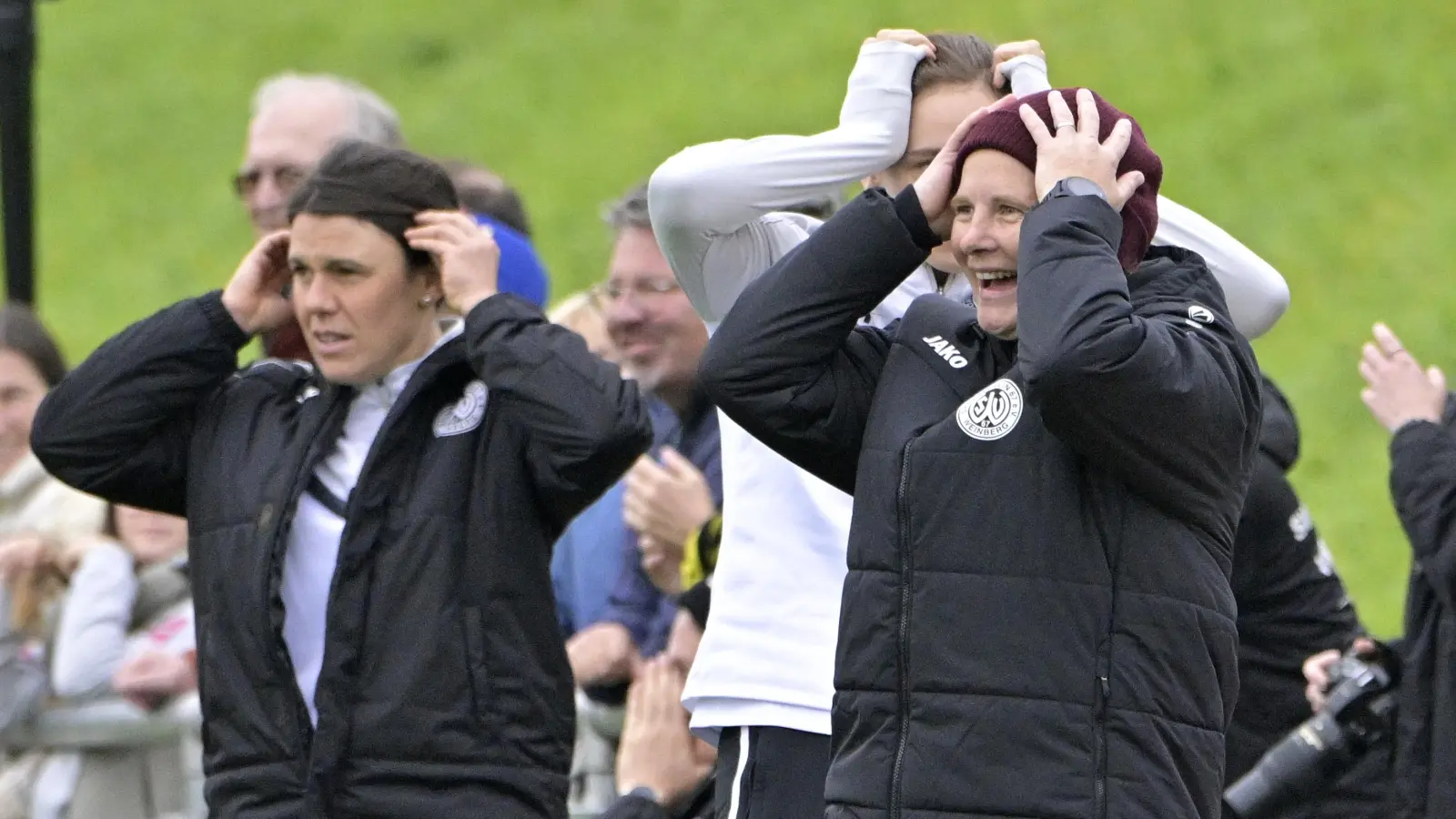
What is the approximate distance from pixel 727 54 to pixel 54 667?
11339 mm

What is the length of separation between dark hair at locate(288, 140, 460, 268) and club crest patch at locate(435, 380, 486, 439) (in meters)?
0.30

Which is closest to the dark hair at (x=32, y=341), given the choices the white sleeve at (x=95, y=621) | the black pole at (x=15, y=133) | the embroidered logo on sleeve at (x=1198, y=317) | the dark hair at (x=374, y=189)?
the black pole at (x=15, y=133)

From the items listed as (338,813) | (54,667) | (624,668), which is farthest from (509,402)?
(54,667)

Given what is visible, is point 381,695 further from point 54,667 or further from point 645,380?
point 54,667

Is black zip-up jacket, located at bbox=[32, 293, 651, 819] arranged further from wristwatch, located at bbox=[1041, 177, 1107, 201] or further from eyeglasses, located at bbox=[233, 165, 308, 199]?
eyeglasses, located at bbox=[233, 165, 308, 199]

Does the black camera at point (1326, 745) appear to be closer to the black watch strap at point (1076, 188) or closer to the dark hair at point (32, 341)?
the black watch strap at point (1076, 188)

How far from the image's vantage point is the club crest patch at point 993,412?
9.93 feet

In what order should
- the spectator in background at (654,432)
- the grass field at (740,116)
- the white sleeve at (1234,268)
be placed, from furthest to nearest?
the grass field at (740,116), the spectator in background at (654,432), the white sleeve at (1234,268)

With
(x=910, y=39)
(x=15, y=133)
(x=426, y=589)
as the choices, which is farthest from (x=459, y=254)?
(x=15, y=133)

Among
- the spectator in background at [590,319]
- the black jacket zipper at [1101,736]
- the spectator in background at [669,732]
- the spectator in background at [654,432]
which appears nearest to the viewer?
the black jacket zipper at [1101,736]

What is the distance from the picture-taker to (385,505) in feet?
13.0

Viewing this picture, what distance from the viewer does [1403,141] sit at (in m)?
12.7

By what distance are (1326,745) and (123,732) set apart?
2900 mm

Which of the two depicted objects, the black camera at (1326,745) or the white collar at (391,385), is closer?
the white collar at (391,385)
